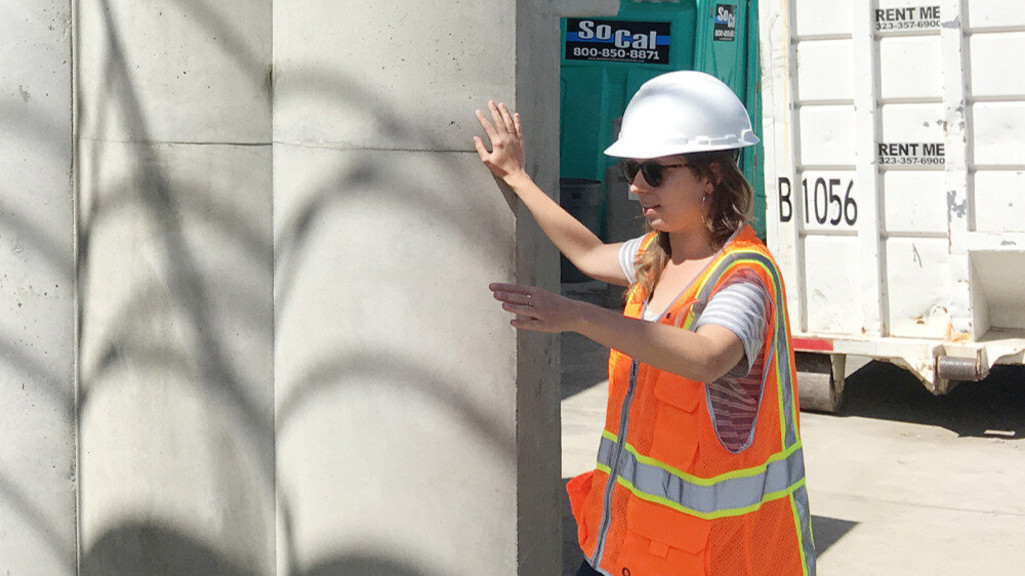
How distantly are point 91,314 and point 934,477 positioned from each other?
4.28 meters

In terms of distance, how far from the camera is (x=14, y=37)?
4195 mm

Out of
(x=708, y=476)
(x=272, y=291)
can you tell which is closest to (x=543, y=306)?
(x=708, y=476)

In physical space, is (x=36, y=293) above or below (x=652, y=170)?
below

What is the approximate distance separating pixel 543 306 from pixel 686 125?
1.72 feet

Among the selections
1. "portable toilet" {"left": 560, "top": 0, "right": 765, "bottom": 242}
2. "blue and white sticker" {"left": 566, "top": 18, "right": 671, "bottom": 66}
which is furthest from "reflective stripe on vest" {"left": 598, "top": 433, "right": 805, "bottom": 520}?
"blue and white sticker" {"left": 566, "top": 18, "right": 671, "bottom": 66}

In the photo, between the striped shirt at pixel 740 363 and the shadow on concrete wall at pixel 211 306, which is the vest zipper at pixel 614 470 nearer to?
the striped shirt at pixel 740 363

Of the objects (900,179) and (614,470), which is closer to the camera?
(614,470)

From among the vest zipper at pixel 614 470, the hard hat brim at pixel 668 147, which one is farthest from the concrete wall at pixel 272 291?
the hard hat brim at pixel 668 147

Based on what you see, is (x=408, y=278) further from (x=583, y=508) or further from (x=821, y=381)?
(x=821, y=381)

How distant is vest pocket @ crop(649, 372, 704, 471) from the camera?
9.37 feet

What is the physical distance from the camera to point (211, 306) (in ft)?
12.8

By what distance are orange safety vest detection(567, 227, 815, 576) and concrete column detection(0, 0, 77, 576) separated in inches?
82.7

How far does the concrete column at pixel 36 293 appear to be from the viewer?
422 cm

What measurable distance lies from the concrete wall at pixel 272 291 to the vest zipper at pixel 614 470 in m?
0.55
